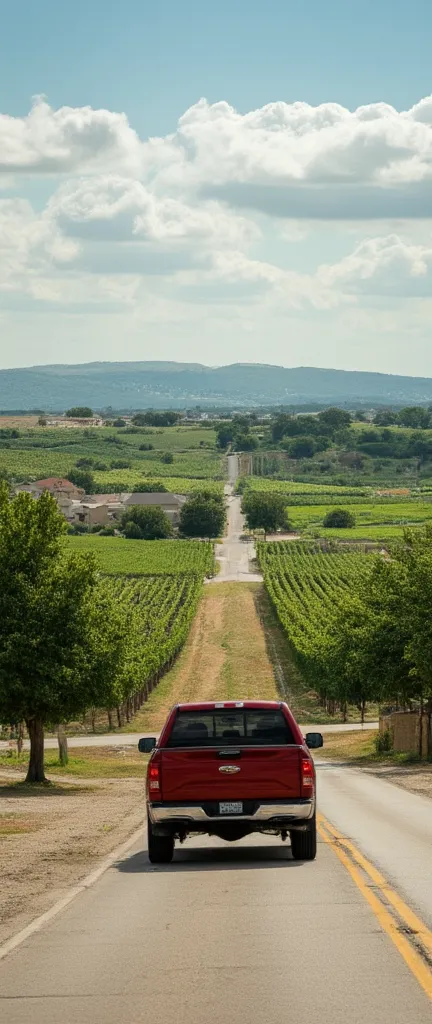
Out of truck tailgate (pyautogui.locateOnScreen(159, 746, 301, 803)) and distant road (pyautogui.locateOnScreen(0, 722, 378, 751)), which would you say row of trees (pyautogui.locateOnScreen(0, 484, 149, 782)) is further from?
distant road (pyautogui.locateOnScreen(0, 722, 378, 751))

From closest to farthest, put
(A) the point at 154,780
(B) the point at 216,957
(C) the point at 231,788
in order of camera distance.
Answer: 1. (B) the point at 216,957
2. (C) the point at 231,788
3. (A) the point at 154,780

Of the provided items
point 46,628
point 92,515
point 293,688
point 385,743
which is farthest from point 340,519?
point 46,628

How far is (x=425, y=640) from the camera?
3994 cm

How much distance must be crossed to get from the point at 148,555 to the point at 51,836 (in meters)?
129

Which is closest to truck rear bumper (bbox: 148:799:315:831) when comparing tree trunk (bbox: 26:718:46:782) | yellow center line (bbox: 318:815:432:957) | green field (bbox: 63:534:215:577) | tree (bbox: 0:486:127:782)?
yellow center line (bbox: 318:815:432:957)

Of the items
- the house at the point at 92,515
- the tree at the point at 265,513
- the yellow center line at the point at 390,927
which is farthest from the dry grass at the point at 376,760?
the house at the point at 92,515

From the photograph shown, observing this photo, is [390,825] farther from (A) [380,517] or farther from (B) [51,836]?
(A) [380,517]

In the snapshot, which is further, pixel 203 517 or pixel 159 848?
pixel 203 517

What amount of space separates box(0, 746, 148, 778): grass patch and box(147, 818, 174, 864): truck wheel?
17.8 metres

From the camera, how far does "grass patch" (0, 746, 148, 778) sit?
4181cm

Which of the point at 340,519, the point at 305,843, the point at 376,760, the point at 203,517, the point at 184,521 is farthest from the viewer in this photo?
the point at 184,521

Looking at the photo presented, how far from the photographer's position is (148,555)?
14988 cm

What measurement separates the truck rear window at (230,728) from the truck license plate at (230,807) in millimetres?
772

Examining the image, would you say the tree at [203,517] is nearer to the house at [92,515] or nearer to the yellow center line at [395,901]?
the house at [92,515]
